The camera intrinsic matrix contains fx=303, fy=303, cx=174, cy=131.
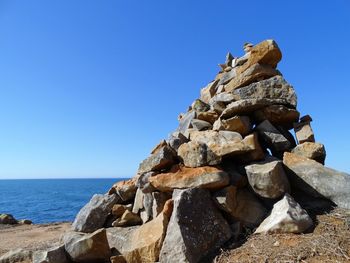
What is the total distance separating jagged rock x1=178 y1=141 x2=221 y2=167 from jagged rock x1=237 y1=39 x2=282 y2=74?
392 cm

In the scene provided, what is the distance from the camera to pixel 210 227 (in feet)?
21.8

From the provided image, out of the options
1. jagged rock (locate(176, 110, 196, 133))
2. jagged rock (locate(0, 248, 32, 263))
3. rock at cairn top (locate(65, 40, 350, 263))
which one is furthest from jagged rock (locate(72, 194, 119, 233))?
jagged rock (locate(176, 110, 196, 133))

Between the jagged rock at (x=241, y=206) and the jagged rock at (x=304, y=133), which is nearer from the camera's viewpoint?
the jagged rock at (x=241, y=206)

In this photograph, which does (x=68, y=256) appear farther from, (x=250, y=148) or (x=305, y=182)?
(x=305, y=182)

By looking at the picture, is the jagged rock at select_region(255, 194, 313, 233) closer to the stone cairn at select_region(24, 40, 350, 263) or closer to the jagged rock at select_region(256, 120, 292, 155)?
the stone cairn at select_region(24, 40, 350, 263)

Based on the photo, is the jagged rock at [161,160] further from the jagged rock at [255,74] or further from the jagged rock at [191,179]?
the jagged rock at [255,74]

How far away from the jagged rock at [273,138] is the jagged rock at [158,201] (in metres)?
3.20

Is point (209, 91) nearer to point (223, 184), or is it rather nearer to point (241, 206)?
point (223, 184)

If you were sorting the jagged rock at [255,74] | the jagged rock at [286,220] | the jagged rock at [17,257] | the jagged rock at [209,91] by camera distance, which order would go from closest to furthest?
the jagged rock at [286,220] < the jagged rock at [17,257] < the jagged rock at [255,74] < the jagged rock at [209,91]

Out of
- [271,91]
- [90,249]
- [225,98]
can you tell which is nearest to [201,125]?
[225,98]

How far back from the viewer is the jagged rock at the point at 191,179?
7.19 m

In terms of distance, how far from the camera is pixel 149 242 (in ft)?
22.7

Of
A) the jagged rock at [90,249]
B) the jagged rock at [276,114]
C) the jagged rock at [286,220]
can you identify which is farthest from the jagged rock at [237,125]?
the jagged rock at [90,249]

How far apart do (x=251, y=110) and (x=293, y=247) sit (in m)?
4.47
